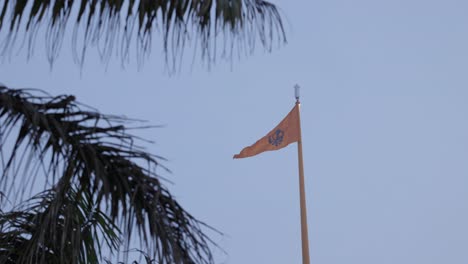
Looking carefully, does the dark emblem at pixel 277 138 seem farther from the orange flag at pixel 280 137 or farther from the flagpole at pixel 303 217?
the flagpole at pixel 303 217

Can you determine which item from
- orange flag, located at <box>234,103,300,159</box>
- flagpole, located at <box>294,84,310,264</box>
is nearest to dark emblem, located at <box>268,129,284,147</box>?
orange flag, located at <box>234,103,300,159</box>

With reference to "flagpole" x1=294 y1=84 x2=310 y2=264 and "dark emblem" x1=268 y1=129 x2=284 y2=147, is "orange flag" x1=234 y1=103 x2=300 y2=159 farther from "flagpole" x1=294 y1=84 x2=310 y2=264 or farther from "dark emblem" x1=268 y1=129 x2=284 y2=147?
"flagpole" x1=294 y1=84 x2=310 y2=264

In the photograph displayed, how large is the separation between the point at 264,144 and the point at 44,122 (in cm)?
1844

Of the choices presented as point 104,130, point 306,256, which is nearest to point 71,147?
point 104,130

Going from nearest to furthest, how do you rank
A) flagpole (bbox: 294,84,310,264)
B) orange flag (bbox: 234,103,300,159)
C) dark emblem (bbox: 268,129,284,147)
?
1. flagpole (bbox: 294,84,310,264)
2. orange flag (bbox: 234,103,300,159)
3. dark emblem (bbox: 268,129,284,147)

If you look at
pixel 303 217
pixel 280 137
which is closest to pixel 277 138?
pixel 280 137

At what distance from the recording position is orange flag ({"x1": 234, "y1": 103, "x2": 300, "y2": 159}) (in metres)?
20.0

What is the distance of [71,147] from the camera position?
86.8 inches

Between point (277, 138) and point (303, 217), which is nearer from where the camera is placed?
Result: point (303, 217)

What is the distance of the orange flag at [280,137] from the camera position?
19969mm

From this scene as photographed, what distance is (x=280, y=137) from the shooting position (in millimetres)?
20219

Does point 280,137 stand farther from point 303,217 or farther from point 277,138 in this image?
point 303,217

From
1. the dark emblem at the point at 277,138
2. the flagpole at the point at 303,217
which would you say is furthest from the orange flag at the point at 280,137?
the flagpole at the point at 303,217

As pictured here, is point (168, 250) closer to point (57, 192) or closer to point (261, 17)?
point (57, 192)
